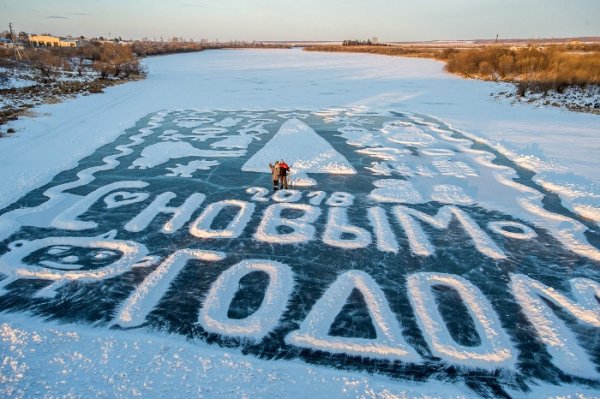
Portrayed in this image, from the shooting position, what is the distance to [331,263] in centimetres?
439

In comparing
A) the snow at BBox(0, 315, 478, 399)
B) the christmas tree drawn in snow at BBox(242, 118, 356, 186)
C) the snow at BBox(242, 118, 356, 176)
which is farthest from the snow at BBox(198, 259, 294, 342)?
the snow at BBox(242, 118, 356, 176)

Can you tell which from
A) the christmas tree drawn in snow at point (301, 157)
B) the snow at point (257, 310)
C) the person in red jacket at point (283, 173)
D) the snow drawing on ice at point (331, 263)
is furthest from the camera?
the christmas tree drawn in snow at point (301, 157)

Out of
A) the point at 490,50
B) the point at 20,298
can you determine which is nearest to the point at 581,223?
the point at 20,298

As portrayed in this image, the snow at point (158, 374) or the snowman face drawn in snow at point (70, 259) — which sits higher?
the snowman face drawn in snow at point (70, 259)

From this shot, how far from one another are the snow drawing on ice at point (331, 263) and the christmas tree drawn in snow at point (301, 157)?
57 millimetres

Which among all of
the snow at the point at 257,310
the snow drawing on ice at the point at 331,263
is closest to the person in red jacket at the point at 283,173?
the snow drawing on ice at the point at 331,263

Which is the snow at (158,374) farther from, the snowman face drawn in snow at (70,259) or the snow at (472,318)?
the snowman face drawn in snow at (70,259)

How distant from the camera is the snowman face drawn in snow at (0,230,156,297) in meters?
4.11

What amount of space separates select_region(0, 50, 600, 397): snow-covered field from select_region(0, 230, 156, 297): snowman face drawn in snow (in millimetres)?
27

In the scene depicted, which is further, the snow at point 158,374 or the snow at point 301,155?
the snow at point 301,155

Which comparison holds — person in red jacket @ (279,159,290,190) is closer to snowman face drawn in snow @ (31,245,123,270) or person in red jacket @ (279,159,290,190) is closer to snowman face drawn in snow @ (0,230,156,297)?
snowman face drawn in snow @ (0,230,156,297)

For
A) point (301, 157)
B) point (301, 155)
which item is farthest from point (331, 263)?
point (301, 155)

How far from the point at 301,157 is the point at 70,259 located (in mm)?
4599

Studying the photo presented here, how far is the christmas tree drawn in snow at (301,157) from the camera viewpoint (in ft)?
23.8
